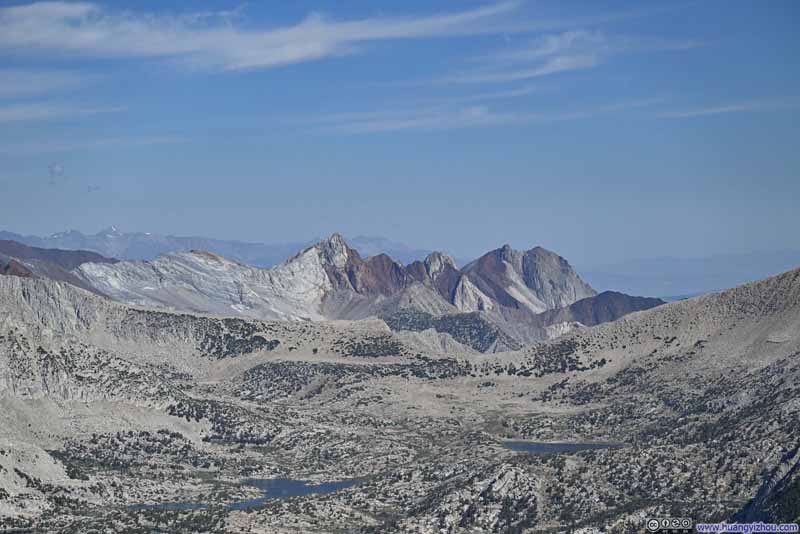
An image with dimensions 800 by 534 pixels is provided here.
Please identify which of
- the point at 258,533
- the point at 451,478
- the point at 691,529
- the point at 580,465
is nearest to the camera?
the point at 691,529

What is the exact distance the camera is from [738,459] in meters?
169

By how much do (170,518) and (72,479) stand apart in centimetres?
Result: 2852

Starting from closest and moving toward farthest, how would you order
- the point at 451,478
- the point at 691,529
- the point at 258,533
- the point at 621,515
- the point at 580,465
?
the point at 691,529 < the point at 621,515 < the point at 258,533 < the point at 580,465 < the point at 451,478

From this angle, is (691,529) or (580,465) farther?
(580,465)

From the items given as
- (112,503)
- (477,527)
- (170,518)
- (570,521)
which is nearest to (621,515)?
(570,521)

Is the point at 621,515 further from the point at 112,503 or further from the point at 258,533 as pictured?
the point at 112,503

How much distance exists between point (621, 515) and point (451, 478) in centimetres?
4522

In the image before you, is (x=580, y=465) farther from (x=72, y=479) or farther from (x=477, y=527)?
(x=72, y=479)

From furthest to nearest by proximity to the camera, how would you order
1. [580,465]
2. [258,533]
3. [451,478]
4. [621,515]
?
[451,478], [580,465], [258,533], [621,515]

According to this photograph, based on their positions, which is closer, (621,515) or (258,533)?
(621,515)

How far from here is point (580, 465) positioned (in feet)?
596

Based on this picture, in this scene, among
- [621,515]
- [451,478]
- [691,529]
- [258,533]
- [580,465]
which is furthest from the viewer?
[451,478]

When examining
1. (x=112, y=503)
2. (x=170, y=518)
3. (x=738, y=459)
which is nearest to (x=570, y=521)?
(x=738, y=459)

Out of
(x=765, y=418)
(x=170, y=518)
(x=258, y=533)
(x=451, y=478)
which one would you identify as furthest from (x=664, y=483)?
(x=170, y=518)
